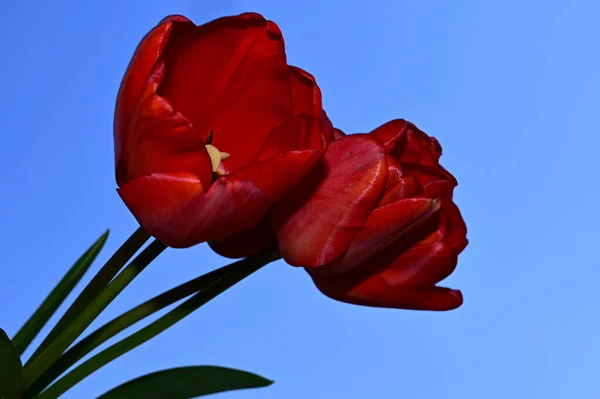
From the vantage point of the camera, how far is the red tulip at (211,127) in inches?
11.4

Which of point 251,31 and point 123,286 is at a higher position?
point 251,31

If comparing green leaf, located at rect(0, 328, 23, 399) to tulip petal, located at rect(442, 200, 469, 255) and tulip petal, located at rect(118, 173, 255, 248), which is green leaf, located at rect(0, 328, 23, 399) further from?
tulip petal, located at rect(442, 200, 469, 255)

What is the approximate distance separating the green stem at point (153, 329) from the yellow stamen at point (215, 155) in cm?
5

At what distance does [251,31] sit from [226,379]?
146 mm

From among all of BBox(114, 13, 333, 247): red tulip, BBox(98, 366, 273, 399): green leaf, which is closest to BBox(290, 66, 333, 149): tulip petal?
BBox(114, 13, 333, 247): red tulip

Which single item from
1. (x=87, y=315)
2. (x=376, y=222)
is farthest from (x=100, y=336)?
(x=376, y=222)

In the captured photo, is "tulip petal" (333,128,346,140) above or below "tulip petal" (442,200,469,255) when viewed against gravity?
above

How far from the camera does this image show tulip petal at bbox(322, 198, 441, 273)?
314mm

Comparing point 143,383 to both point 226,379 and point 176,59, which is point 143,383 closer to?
point 226,379

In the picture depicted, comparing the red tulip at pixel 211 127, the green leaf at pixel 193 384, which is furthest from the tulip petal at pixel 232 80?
the green leaf at pixel 193 384

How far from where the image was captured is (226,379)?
342mm

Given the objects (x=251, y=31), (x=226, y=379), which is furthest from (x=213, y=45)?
(x=226, y=379)

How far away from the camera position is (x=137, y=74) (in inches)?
12.2

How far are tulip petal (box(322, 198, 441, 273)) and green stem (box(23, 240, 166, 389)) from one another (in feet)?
0.23
